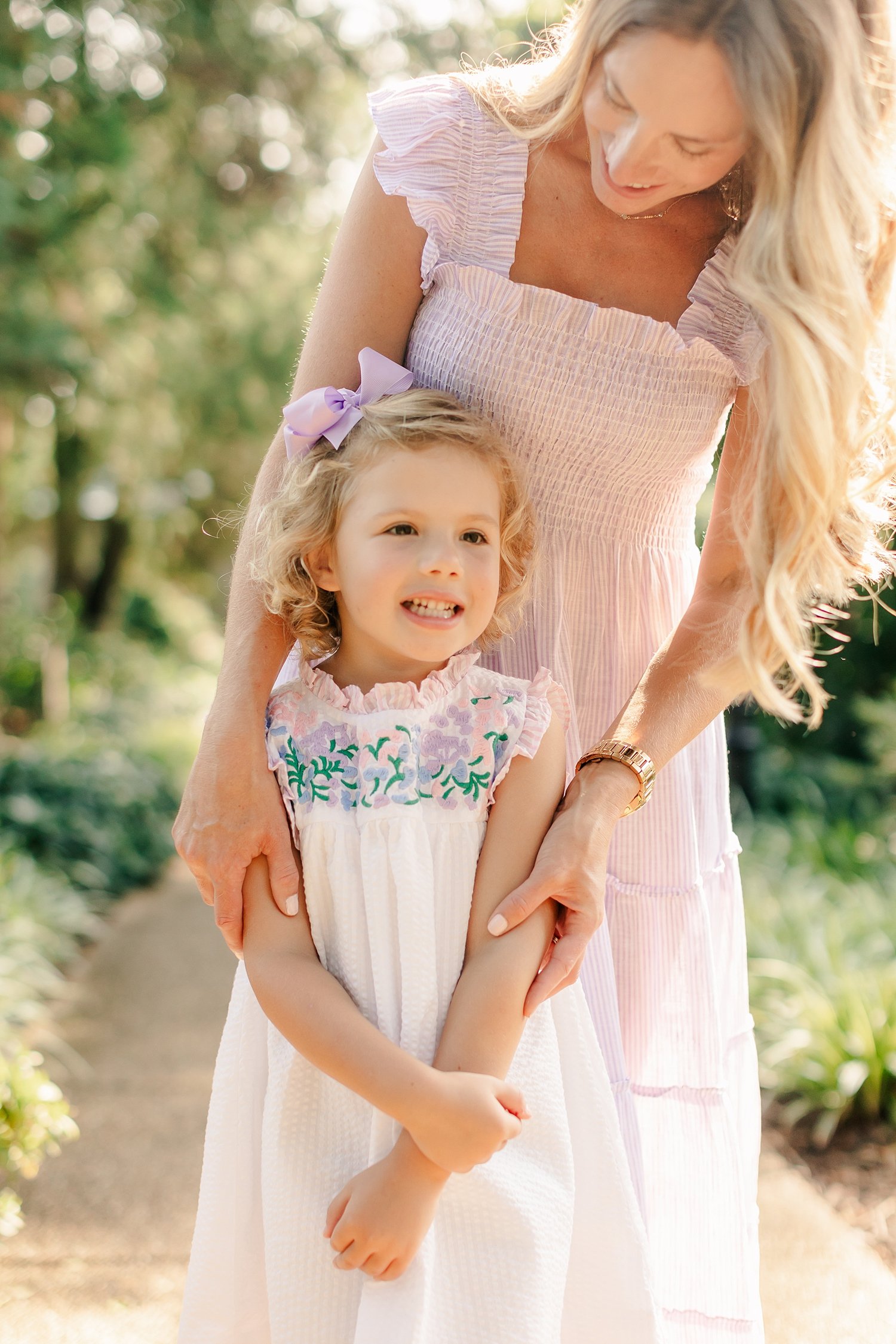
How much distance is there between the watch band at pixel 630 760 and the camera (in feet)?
5.26

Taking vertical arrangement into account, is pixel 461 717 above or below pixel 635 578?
below

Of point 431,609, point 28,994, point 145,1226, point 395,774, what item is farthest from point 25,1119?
point 431,609

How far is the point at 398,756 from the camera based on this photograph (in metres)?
1.53

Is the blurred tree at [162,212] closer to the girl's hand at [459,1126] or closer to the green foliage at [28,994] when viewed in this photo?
the green foliage at [28,994]

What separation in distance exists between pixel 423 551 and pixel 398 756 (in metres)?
0.25

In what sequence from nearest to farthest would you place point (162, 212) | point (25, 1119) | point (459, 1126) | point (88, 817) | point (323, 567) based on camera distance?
point (459, 1126), point (323, 567), point (25, 1119), point (88, 817), point (162, 212)

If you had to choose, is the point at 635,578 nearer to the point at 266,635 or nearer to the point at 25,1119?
the point at 266,635

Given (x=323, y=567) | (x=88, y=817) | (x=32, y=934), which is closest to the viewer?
(x=323, y=567)

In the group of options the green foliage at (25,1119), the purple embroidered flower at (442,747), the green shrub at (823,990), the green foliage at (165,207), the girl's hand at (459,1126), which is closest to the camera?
the girl's hand at (459,1126)

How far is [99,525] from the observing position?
58.0 ft

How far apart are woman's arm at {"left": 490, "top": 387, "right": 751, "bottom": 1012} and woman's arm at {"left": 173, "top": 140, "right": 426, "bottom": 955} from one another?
1.05ft

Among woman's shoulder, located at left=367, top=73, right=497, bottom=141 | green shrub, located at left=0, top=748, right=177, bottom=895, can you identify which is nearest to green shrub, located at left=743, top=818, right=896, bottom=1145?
woman's shoulder, located at left=367, top=73, right=497, bottom=141

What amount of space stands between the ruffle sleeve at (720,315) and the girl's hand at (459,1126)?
1.00 meters

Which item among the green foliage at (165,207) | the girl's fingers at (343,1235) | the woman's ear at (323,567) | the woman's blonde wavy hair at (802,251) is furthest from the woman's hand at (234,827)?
the green foliage at (165,207)
